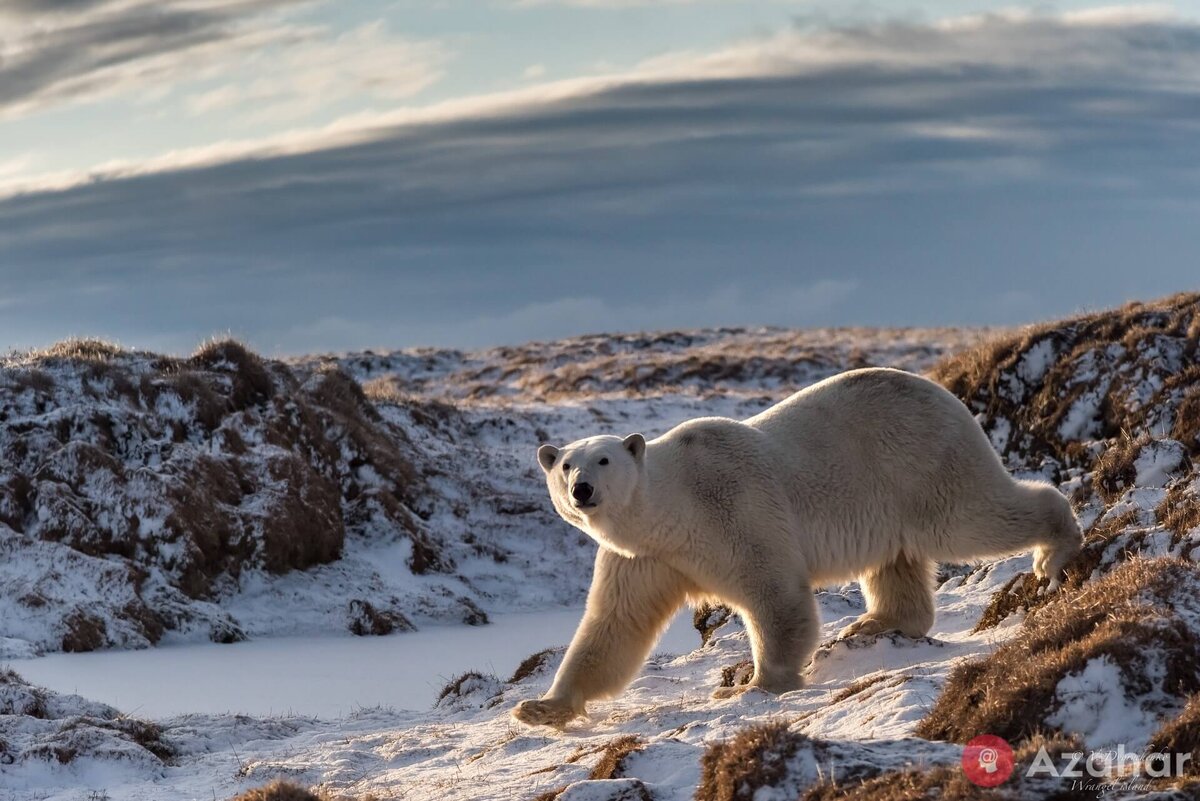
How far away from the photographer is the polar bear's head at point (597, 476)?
9.32 m

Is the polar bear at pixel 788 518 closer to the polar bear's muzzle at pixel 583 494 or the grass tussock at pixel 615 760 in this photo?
the polar bear's muzzle at pixel 583 494

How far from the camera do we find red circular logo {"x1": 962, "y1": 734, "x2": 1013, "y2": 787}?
503cm

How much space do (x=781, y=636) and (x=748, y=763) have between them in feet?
12.7

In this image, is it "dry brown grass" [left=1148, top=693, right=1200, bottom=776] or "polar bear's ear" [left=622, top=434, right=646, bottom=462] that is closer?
"dry brown grass" [left=1148, top=693, right=1200, bottom=776]

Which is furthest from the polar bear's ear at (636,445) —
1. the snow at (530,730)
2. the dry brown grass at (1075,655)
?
the dry brown grass at (1075,655)

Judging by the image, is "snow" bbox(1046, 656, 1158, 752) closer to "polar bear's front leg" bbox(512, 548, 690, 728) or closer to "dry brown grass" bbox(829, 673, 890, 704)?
"dry brown grass" bbox(829, 673, 890, 704)

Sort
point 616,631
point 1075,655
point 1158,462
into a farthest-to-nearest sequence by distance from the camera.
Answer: point 1158,462, point 616,631, point 1075,655

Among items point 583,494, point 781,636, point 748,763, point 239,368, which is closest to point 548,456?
point 583,494

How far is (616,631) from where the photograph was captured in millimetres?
10023

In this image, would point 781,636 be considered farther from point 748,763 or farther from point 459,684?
point 459,684

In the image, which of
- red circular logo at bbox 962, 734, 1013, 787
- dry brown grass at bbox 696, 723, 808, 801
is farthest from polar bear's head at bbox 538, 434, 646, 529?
red circular logo at bbox 962, 734, 1013, 787

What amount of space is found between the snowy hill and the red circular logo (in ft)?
0.21

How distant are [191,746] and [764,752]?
22.4 feet

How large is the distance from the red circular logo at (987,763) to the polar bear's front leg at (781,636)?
382 cm
